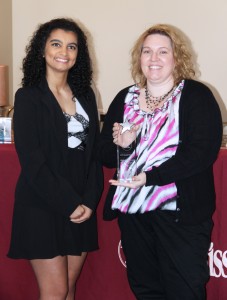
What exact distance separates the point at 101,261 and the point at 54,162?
742 mm

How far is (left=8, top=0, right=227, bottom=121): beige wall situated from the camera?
4328 millimetres

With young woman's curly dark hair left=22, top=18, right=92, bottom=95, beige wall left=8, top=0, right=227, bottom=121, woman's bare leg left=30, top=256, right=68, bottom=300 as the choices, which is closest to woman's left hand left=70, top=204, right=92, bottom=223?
woman's bare leg left=30, top=256, right=68, bottom=300

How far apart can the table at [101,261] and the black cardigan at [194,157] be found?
1.46ft

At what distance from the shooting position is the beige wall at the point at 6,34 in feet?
14.4

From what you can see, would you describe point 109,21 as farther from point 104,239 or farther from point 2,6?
point 104,239

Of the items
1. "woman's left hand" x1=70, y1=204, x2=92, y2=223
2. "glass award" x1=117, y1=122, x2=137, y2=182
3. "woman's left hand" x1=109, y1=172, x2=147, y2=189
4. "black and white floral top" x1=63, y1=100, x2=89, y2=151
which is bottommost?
"woman's left hand" x1=70, y1=204, x2=92, y2=223

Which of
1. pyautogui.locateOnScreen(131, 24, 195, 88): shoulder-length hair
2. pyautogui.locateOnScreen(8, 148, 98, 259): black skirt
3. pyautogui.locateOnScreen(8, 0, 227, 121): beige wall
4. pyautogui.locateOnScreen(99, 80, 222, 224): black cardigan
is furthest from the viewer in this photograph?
pyautogui.locateOnScreen(8, 0, 227, 121): beige wall

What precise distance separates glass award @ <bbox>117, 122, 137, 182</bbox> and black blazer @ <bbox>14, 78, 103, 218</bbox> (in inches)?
8.8

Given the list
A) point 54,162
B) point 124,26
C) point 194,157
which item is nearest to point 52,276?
point 54,162

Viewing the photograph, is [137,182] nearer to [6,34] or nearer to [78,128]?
[78,128]

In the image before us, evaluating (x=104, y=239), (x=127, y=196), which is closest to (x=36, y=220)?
(x=127, y=196)

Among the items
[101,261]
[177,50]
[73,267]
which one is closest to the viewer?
[177,50]

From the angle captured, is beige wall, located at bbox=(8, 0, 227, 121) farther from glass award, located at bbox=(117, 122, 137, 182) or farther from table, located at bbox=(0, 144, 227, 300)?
glass award, located at bbox=(117, 122, 137, 182)

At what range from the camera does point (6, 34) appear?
14.8 ft
